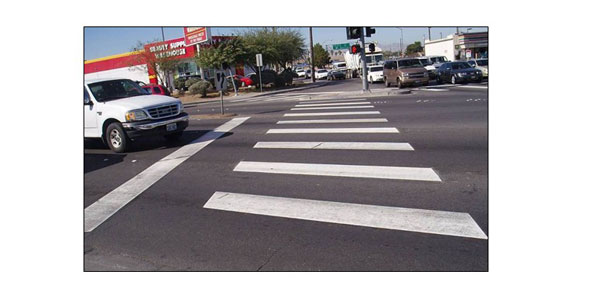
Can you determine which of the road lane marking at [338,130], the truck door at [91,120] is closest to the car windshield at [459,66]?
the road lane marking at [338,130]

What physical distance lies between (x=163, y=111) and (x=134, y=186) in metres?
3.10

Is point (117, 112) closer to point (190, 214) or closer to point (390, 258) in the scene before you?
point (190, 214)

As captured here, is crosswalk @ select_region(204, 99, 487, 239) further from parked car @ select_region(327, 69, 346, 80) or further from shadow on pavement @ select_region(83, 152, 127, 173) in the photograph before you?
parked car @ select_region(327, 69, 346, 80)

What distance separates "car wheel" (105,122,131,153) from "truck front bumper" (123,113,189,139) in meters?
0.13

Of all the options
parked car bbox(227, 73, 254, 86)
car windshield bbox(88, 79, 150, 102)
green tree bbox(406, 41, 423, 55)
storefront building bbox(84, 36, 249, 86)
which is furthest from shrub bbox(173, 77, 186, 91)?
parked car bbox(227, 73, 254, 86)

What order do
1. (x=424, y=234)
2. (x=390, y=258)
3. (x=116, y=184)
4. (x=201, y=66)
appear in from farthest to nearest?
1. (x=201, y=66)
2. (x=116, y=184)
3. (x=424, y=234)
4. (x=390, y=258)

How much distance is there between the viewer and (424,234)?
177 inches

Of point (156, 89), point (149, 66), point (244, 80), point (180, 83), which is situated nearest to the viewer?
→ point (156, 89)

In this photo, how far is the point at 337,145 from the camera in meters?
9.05

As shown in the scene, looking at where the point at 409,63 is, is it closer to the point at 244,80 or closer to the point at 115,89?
the point at 244,80

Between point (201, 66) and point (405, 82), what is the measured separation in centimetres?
1395

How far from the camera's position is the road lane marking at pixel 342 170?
21.7 feet

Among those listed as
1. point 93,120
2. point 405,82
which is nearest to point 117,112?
point 93,120

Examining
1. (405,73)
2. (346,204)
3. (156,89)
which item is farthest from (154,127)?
(405,73)
